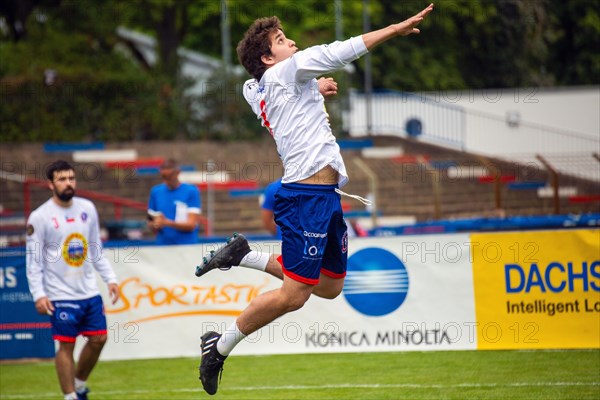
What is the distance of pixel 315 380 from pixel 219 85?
17.2m

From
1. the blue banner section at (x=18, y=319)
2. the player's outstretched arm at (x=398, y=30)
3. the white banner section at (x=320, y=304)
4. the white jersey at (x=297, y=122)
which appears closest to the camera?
the player's outstretched arm at (x=398, y=30)

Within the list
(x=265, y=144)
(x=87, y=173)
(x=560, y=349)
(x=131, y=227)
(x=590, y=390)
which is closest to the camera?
(x=590, y=390)

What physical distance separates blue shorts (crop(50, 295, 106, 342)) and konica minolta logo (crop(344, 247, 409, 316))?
321cm

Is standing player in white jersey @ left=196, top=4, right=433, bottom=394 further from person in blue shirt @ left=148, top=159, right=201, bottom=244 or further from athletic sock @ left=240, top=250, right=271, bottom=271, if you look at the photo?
person in blue shirt @ left=148, top=159, right=201, bottom=244

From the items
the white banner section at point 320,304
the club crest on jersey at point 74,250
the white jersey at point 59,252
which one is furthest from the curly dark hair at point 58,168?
the white banner section at point 320,304

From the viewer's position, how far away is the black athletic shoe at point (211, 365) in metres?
7.37

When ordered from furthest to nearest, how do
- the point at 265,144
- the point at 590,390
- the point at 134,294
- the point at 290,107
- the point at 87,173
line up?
the point at 265,144
the point at 87,173
the point at 134,294
the point at 590,390
the point at 290,107

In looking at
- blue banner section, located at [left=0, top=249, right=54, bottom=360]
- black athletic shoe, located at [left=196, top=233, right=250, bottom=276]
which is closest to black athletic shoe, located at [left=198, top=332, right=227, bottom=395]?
black athletic shoe, located at [left=196, top=233, right=250, bottom=276]

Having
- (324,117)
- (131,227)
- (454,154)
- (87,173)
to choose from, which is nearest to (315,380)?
(324,117)

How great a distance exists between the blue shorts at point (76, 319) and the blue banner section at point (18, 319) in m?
3.00

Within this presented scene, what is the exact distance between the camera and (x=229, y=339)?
7.32 m

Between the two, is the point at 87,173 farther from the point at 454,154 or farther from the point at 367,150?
the point at 454,154

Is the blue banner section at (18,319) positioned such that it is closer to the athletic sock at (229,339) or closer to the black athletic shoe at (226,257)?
the black athletic shoe at (226,257)

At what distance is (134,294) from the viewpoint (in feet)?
39.7
